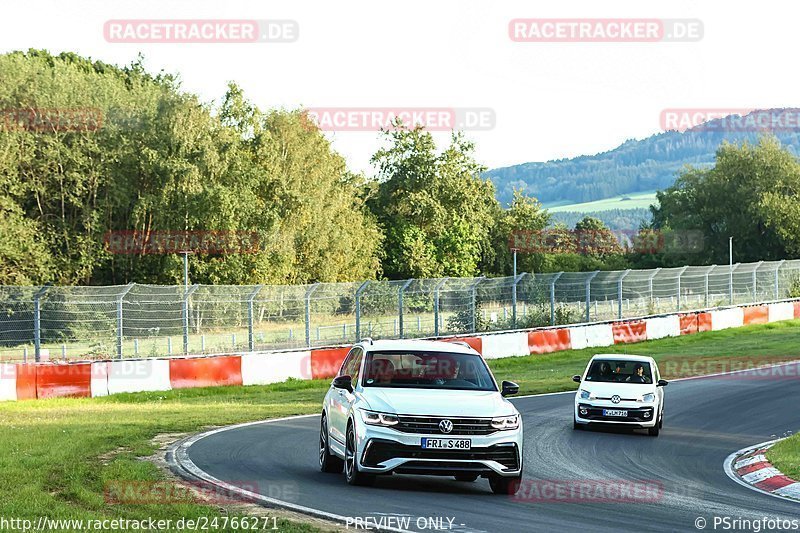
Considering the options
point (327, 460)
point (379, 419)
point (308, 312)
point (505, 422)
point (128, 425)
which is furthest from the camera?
point (308, 312)

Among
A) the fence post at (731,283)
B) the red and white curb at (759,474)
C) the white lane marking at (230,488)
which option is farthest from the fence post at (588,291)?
the white lane marking at (230,488)

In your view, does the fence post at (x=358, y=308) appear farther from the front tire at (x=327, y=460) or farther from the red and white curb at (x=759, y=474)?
the front tire at (x=327, y=460)

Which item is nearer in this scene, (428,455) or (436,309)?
(428,455)

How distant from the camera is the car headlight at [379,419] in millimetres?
11727

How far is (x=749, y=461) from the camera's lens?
51.3 ft

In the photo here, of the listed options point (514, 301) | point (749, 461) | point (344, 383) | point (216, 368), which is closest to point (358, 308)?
point (216, 368)

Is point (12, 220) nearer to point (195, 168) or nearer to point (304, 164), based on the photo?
point (195, 168)

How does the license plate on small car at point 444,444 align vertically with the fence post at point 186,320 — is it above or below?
below

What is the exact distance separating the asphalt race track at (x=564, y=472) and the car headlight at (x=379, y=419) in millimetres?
744

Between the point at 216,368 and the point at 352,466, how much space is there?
637 inches

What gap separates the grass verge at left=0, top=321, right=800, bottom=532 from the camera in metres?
10.5

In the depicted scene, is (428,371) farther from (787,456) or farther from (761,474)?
(787,456)

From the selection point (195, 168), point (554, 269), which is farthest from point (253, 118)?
point (554, 269)

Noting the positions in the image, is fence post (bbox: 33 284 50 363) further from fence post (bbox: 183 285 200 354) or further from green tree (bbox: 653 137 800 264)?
green tree (bbox: 653 137 800 264)
